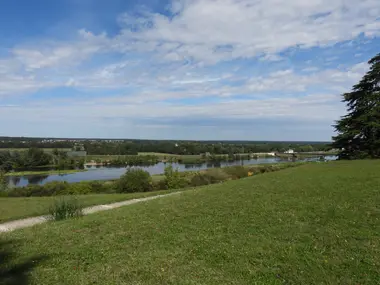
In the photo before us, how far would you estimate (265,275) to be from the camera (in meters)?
4.39

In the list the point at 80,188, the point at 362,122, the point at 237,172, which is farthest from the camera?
the point at 80,188

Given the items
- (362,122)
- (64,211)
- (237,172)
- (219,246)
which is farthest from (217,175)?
(219,246)

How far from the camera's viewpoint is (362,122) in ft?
79.4

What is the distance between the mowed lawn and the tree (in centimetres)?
1780

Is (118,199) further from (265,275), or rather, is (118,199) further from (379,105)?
(379,105)

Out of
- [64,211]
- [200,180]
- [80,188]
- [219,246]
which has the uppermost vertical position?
[219,246]

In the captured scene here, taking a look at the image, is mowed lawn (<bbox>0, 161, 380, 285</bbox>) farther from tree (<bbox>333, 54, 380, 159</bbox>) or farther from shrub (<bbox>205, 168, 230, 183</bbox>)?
shrub (<bbox>205, 168, 230, 183</bbox>)

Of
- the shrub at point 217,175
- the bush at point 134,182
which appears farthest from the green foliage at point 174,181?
the shrub at point 217,175

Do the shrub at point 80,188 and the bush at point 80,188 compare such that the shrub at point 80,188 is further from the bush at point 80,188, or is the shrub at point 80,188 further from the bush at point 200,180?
the bush at point 200,180

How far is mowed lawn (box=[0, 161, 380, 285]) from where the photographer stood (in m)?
4.40

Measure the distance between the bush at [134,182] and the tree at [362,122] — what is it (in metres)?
21.9

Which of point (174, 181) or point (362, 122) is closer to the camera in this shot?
point (362, 122)

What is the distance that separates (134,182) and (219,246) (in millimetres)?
30518

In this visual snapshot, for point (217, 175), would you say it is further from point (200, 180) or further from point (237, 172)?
point (237, 172)
